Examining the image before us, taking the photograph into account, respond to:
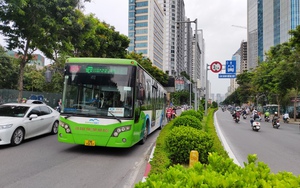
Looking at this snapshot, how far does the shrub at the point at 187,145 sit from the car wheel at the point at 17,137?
17.9 ft

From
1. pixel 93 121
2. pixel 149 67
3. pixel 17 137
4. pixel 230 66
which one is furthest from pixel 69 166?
pixel 149 67

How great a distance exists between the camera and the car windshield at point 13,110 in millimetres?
9250

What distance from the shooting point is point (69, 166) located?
20.9 ft

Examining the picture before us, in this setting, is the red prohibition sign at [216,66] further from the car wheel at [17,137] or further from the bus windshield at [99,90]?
the car wheel at [17,137]

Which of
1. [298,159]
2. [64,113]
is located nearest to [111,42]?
[64,113]

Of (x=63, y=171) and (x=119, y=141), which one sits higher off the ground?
(x=119, y=141)

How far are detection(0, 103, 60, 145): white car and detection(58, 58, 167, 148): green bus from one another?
6.29 feet

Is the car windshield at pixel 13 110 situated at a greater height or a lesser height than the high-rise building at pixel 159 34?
lesser

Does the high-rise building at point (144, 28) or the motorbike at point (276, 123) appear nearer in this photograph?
the motorbike at point (276, 123)

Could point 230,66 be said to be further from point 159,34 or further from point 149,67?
point 159,34

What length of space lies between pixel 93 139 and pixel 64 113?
1.22 metres

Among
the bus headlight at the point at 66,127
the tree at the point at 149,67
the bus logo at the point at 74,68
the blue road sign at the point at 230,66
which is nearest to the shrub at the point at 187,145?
the bus headlight at the point at 66,127

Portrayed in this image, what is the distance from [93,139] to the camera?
7395 mm

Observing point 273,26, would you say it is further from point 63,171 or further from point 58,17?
point 63,171
